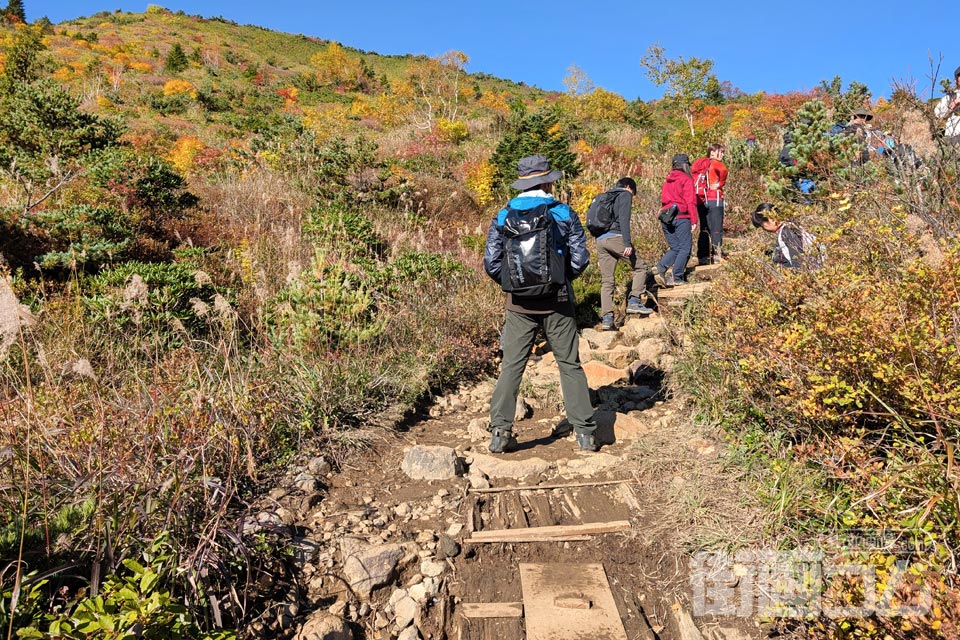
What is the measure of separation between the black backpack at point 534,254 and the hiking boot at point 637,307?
3124mm

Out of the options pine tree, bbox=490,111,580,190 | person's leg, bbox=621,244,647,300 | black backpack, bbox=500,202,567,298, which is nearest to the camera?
black backpack, bbox=500,202,567,298

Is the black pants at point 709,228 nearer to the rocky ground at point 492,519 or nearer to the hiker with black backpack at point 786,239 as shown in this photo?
the hiker with black backpack at point 786,239

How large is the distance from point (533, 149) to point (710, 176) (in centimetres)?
573

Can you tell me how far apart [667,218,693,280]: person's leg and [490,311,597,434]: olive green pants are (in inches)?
146

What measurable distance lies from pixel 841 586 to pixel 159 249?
7145 mm

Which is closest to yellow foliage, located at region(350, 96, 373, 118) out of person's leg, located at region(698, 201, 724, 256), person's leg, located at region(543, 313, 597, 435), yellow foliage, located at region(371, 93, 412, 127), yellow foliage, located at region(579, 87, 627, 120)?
yellow foliage, located at region(371, 93, 412, 127)

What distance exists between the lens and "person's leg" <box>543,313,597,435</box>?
145 inches

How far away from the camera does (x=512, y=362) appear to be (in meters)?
3.77

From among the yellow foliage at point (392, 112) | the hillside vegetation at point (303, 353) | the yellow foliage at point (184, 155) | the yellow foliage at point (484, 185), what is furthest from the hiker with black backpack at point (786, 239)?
the yellow foliage at point (392, 112)

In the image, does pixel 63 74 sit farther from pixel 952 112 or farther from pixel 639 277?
pixel 952 112

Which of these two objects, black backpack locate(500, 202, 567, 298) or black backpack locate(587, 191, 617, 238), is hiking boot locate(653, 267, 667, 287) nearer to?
black backpack locate(587, 191, 617, 238)

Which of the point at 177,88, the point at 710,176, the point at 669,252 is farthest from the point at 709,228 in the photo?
the point at 177,88

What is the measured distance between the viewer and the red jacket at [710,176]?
7688 mm

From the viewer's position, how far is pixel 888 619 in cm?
188
